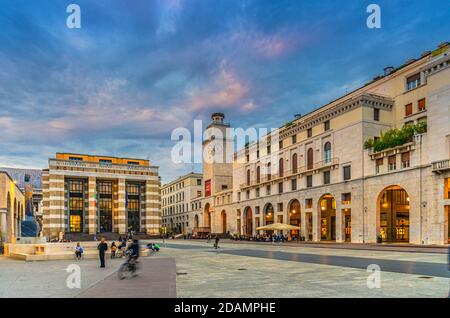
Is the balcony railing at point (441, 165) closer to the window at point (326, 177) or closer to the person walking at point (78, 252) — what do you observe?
the window at point (326, 177)

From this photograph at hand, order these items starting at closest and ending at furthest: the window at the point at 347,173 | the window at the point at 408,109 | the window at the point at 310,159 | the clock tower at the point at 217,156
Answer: the window at the point at 408,109, the window at the point at 347,173, the window at the point at 310,159, the clock tower at the point at 217,156

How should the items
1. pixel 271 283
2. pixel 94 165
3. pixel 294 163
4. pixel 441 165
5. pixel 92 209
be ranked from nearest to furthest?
1. pixel 271 283
2. pixel 441 165
3. pixel 294 163
4. pixel 92 209
5. pixel 94 165

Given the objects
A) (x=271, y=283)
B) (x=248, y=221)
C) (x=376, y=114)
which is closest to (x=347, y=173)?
(x=376, y=114)

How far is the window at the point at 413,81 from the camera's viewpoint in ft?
155

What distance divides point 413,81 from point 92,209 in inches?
2764

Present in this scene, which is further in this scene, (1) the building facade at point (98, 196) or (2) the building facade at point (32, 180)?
(2) the building facade at point (32, 180)

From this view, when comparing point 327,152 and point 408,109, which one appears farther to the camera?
point 327,152

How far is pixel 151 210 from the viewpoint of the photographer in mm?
93375

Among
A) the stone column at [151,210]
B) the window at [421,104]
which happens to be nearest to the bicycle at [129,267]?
the window at [421,104]

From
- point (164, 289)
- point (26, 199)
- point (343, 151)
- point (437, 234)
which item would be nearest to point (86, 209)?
point (26, 199)

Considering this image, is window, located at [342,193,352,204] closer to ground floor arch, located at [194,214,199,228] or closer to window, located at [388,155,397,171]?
window, located at [388,155,397,171]

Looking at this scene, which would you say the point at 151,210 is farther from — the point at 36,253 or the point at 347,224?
the point at 36,253

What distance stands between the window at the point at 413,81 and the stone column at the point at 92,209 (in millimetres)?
67544

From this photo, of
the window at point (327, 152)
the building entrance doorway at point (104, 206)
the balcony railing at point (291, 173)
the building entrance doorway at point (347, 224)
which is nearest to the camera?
the building entrance doorway at point (347, 224)
